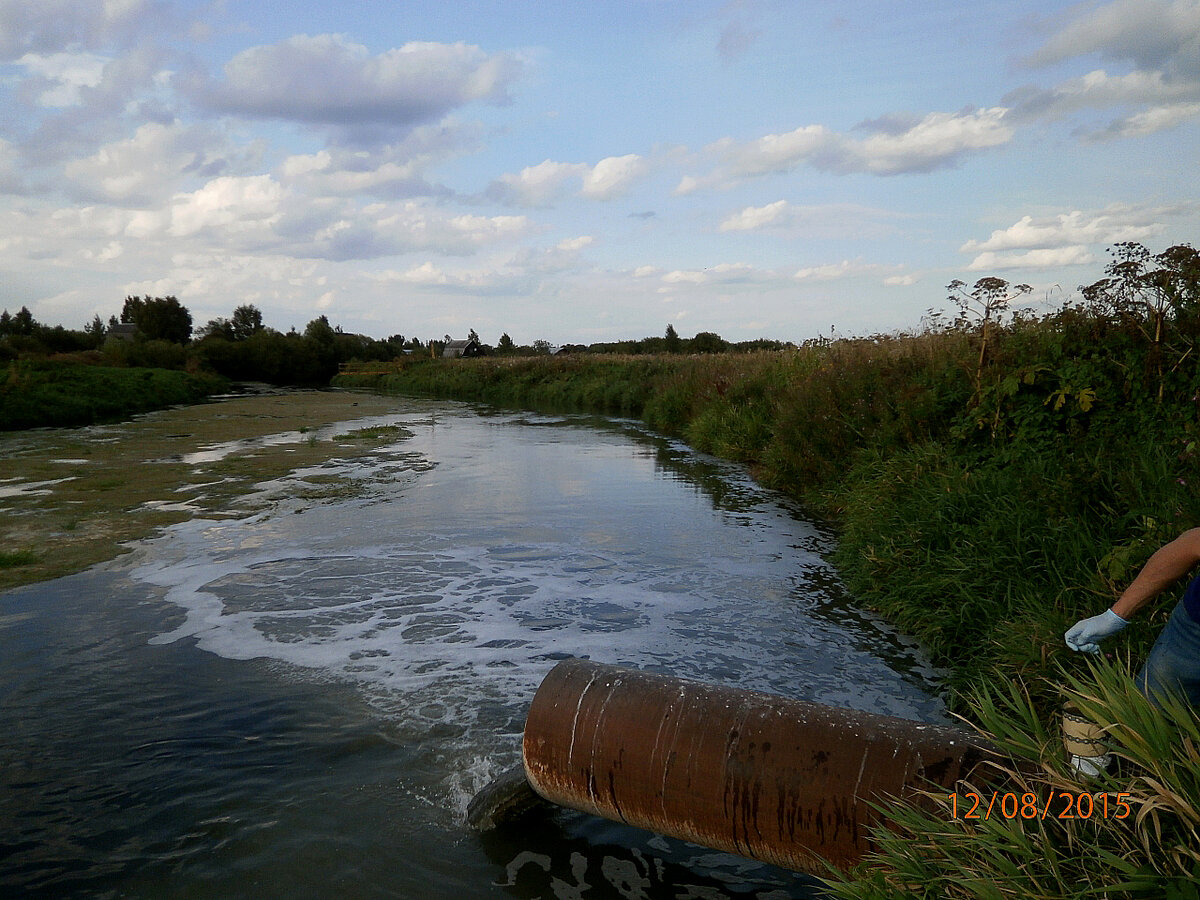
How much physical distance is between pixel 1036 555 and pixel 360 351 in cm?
7427

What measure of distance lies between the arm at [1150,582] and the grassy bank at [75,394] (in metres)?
27.0

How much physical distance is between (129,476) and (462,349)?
246ft

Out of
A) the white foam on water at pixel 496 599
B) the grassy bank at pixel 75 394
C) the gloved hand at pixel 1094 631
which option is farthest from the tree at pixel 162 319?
the gloved hand at pixel 1094 631

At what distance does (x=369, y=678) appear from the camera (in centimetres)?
554

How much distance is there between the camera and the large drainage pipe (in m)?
2.84

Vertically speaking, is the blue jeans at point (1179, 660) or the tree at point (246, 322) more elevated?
the tree at point (246, 322)

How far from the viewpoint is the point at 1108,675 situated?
249cm

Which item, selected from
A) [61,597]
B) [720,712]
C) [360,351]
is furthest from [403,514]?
[360,351]

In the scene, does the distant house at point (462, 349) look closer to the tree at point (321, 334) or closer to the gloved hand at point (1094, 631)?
the tree at point (321, 334)

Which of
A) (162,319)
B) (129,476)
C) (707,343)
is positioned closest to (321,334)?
(162,319)

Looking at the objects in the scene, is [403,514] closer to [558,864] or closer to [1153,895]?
[558,864]

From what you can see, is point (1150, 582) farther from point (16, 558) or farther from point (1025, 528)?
point (16, 558)

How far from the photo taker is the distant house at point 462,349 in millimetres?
81500

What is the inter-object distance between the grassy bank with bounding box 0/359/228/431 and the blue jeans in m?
27.2
